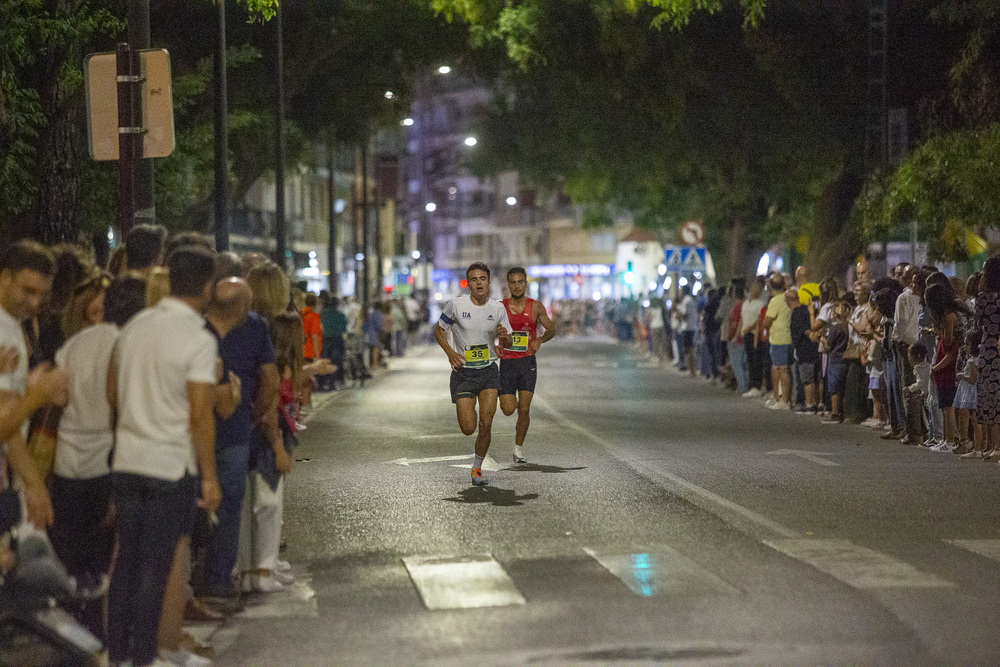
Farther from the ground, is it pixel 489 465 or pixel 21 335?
pixel 21 335

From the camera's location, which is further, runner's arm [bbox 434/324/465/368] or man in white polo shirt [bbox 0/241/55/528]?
runner's arm [bbox 434/324/465/368]

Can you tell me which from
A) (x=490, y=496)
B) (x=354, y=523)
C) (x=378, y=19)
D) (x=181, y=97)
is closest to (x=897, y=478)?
(x=490, y=496)

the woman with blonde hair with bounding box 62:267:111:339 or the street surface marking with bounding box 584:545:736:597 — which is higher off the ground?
the woman with blonde hair with bounding box 62:267:111:339

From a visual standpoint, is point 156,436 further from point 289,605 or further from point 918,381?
point 918,381

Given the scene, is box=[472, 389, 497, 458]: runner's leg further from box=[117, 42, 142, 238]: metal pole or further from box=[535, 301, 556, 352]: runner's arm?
box=[117, 42, 142, 238]: metal pole

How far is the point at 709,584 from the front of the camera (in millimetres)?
9336

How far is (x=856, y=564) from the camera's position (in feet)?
32.9

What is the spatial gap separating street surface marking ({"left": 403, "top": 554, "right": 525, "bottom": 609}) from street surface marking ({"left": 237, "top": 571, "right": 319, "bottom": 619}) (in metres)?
0.58

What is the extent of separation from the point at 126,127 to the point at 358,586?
19.1 feet

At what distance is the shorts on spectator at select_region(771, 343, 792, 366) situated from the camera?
24.8 meters

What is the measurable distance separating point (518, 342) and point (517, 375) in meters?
0.31

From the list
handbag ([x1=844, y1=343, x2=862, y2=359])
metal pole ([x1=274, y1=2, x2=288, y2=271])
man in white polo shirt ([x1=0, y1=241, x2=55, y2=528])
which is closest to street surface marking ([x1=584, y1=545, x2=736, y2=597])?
man in white polo shirt ([x1=0, y1=241, x2=55, y2=528])

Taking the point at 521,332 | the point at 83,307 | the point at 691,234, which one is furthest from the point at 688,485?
the point at 691,234

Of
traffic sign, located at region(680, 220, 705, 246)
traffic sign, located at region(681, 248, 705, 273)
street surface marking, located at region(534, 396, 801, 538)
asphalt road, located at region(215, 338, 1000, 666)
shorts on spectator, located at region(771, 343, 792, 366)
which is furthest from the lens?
traffic sign, located at region(680, 220, 705, 246)
